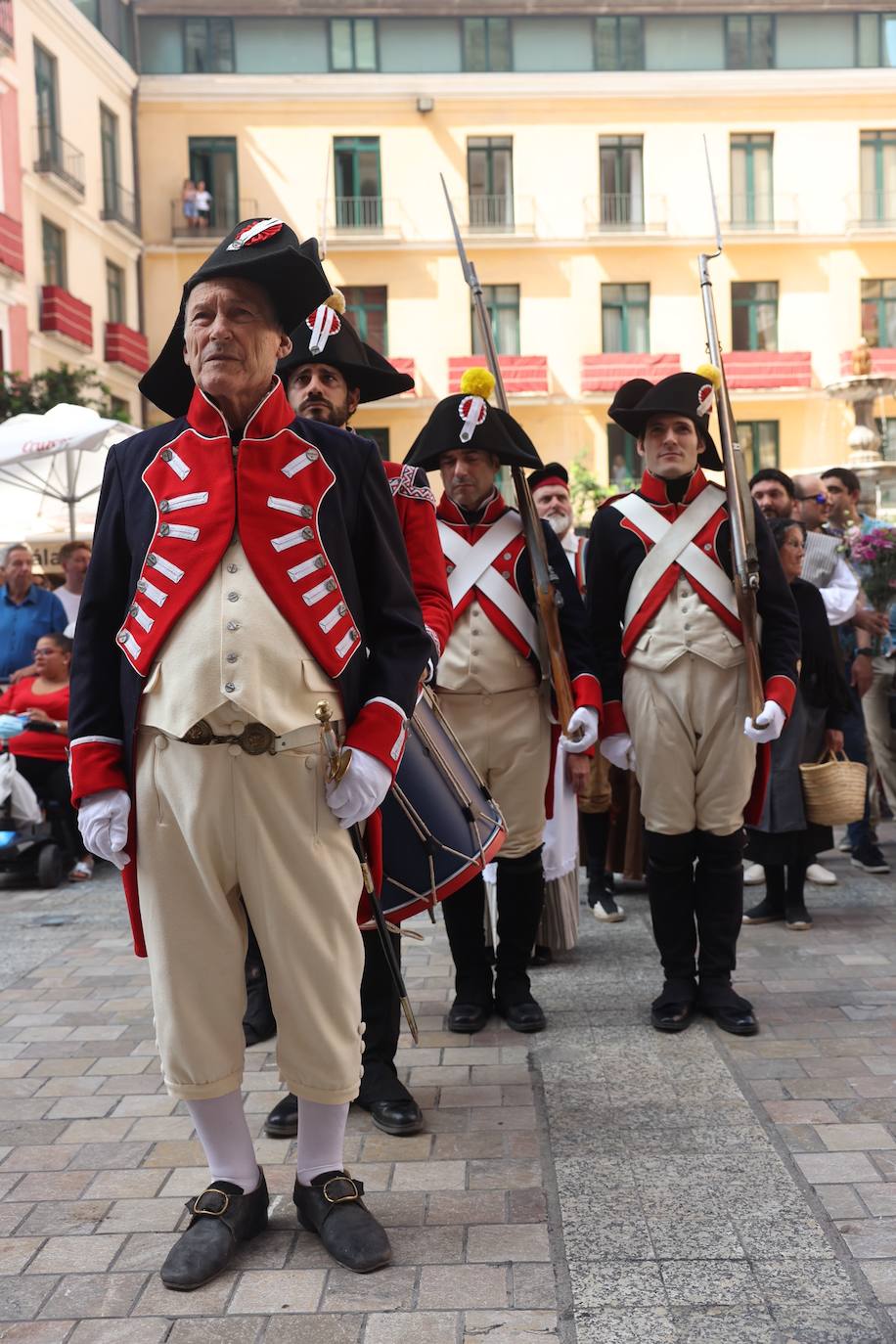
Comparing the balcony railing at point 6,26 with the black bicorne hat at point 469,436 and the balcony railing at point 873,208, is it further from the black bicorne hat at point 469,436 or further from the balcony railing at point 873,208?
the black bicorne hat at point 469,436

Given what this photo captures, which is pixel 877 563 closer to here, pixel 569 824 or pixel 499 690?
pixel 569 824

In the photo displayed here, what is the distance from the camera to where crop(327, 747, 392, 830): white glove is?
2.90 m

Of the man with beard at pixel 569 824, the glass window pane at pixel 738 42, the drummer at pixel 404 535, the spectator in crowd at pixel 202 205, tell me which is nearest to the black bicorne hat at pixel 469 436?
the man with beard at pixel 569 824

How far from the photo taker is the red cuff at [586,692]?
15.0ft

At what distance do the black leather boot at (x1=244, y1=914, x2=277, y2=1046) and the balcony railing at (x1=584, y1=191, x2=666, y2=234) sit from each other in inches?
1088

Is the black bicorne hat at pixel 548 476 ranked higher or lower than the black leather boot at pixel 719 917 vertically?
higher

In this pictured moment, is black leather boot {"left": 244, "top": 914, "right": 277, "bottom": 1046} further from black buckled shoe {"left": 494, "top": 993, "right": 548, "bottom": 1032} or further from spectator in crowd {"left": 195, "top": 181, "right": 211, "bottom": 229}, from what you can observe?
spectator in crowd {"left": 195, "top": 181, "right": 211, "bottom": 229}

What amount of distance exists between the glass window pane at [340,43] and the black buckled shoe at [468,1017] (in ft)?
96.4

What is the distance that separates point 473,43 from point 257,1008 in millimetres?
29686

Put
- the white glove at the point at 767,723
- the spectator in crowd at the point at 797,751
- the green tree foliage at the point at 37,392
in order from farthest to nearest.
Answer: the green tree foliage at the point at 37,392 < the spectator in crowd at the point at 797,751 < the white glove at the point at 767,723

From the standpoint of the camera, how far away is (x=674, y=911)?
15.2ft

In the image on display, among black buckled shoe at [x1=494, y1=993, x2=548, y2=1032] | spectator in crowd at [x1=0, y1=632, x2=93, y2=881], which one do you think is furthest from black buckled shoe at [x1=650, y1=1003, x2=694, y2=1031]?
spectator in crowd at [x1=0, y1=632, x2=93, y2=881]

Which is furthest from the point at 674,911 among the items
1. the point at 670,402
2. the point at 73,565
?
the point at 73,565

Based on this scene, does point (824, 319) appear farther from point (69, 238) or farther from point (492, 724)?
point (492, 724)
